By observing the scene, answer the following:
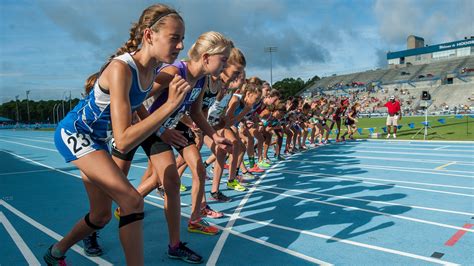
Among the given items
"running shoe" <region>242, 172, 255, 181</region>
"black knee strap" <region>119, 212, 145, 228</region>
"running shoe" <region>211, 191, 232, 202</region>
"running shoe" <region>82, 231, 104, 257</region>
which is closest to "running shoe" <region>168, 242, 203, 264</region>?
"running shoe" <region>82, 231, 104, 257</region>

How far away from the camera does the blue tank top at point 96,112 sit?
2434 mm

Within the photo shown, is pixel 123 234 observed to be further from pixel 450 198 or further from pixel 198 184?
pixel 450 198

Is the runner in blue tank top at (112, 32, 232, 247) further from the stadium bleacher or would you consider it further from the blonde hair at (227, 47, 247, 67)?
the stadium bleacher

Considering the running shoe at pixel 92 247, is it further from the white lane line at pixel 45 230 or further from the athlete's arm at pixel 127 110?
the athlete's arm at pixel 127 110

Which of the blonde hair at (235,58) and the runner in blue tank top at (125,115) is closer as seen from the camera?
the runner in blue tank top at (125,115)

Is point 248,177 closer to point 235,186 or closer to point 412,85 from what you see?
point 235,186

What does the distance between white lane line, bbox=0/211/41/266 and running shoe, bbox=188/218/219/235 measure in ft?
4.90

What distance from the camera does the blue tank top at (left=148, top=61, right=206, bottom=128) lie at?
10.9 ft

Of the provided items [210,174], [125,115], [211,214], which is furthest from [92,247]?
[210,174]

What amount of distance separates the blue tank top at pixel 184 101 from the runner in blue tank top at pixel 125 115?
672 millimetres

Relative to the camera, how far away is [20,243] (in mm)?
3707

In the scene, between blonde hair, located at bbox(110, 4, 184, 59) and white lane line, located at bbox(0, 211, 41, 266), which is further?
white lane line, located at bbox(0, 211, 41, 266)

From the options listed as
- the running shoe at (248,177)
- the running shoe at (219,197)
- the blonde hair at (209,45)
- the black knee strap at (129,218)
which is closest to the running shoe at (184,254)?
the black knee strap at (129,218)

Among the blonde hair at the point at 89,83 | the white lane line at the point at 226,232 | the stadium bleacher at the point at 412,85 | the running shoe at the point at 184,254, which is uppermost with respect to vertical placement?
the stadium bleacher at the point at 412,85
